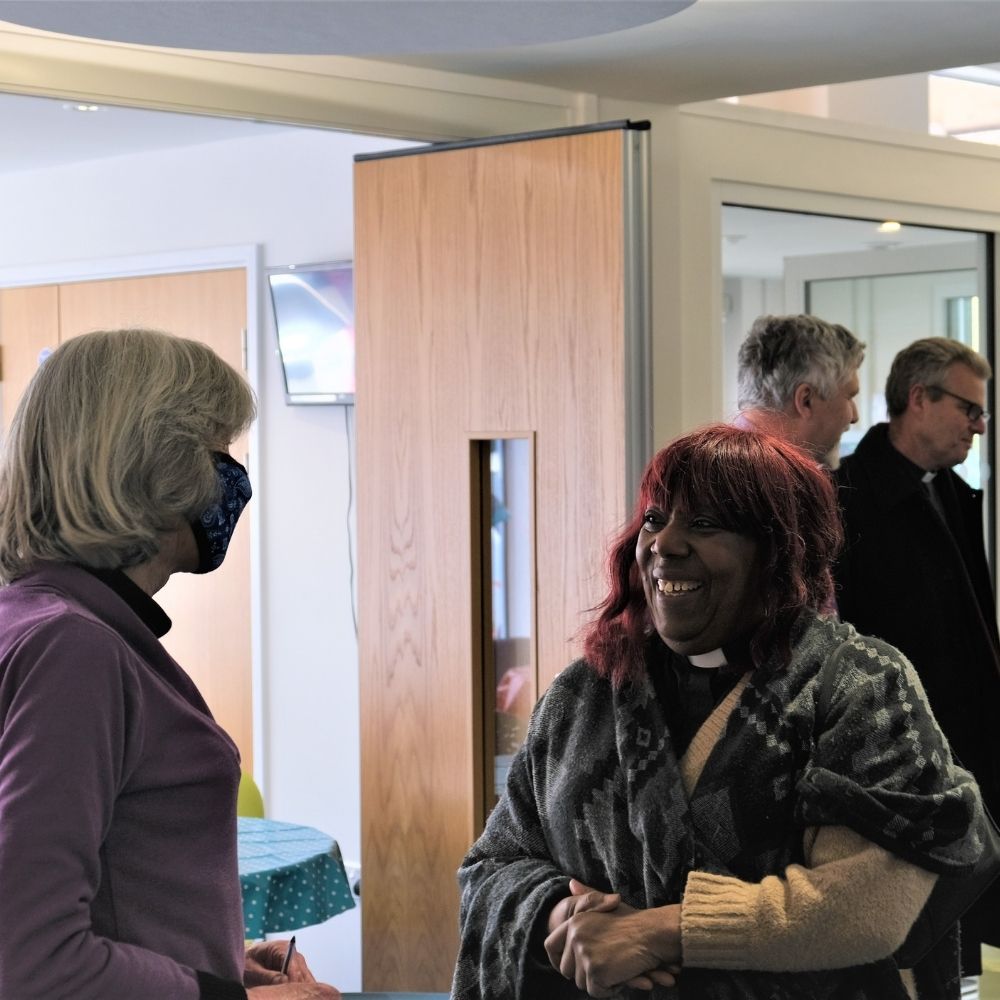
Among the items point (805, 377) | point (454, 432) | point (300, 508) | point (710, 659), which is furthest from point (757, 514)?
point (300, 508)

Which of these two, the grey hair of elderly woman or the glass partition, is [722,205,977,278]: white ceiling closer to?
the glass partition

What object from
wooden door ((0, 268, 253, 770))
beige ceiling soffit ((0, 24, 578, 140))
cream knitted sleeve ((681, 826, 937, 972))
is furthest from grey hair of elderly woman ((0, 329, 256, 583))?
wooden door ((0, 268, 253, 770))

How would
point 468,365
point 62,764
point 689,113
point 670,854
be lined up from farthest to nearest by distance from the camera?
point 689,113 < point 468,365 < point 670,854 < point 62,764

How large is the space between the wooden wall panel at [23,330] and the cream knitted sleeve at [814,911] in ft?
14.8

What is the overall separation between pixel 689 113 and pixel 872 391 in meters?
1.52

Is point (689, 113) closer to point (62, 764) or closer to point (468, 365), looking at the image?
point (468, 365)

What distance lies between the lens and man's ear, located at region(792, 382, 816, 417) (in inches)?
122

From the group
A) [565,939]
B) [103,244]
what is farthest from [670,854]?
[103,244]

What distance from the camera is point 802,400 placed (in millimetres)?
3107

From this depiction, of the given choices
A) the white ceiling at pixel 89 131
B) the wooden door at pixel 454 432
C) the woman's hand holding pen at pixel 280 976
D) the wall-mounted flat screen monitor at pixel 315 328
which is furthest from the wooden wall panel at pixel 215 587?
the woman's hand holding pen at pixel 280 976

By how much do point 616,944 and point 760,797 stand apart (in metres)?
0.21

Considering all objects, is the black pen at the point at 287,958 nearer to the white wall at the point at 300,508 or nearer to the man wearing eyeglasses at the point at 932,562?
the man wearing eyeglasses at the point at 932,562

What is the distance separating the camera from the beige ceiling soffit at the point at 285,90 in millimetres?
2916

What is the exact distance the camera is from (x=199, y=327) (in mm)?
5176
